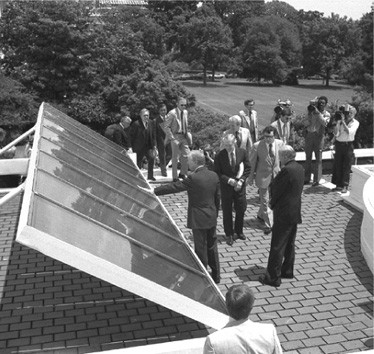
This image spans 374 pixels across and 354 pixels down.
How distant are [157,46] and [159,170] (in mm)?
38463

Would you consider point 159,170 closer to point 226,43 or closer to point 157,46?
point 157,46

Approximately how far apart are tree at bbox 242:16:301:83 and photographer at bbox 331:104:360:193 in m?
49.6

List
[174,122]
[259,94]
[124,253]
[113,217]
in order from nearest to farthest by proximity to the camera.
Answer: [124,253]
[113,217]
[174,122]
[259,94]

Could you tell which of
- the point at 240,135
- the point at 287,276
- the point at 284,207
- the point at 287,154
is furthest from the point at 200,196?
the point at 240,135

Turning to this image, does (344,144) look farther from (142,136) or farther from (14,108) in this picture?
(14,108)

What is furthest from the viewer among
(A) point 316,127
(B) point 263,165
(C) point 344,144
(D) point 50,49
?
(D) point 50,49

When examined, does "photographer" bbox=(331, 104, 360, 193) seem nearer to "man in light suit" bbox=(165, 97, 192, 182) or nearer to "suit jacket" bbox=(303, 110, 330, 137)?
"suit jacket" bbox=(303, 110, 330, 137)

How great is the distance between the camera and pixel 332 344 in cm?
583

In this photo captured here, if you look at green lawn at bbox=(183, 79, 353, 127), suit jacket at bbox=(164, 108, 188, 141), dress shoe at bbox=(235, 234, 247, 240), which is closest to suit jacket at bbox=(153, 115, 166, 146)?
suit jacket at bbox=(164, 108, 188, 141)

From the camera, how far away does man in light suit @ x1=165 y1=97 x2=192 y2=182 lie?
35.9 feet

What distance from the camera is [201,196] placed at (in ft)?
21.8

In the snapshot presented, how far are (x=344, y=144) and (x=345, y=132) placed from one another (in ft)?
0.90

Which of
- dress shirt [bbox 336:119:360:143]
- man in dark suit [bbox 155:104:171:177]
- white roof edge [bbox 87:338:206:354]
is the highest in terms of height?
dress shirt [bbox 336:119:360:143]

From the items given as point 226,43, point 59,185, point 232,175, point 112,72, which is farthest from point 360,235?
point 226,43
